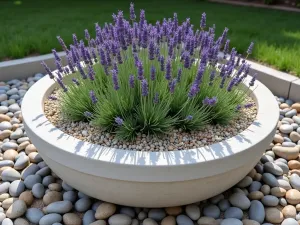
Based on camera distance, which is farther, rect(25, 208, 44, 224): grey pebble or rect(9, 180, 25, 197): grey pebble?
rect(9, 180, 25, 197): grey pebble

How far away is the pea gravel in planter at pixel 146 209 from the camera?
6.41 feet

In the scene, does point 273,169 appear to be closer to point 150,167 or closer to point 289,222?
point 289,222

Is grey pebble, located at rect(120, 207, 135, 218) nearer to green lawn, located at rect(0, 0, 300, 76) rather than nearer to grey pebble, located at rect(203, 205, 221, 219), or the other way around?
grey pebble, located at rect(203, 205, 221, 219)

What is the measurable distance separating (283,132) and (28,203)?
6.54ft

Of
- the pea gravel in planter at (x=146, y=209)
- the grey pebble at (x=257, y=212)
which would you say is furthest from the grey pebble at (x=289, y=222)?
the grey pebble at (x=257, y=212)

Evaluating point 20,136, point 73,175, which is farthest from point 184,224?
point 20,136

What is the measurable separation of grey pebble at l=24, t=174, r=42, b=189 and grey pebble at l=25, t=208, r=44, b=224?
0.73 feet

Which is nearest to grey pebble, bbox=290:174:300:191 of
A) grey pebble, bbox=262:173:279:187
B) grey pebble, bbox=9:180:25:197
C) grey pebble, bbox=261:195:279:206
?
grey pebble, bbox=262:173:279:187

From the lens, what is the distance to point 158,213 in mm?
1975

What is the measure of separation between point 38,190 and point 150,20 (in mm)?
3973

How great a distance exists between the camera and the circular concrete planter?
1.68 meters

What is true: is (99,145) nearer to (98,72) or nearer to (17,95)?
(98,72)

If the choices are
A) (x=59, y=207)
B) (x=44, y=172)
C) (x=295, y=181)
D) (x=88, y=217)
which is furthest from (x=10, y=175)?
(x=295, y=181)

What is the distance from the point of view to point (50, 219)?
1.94 meters
